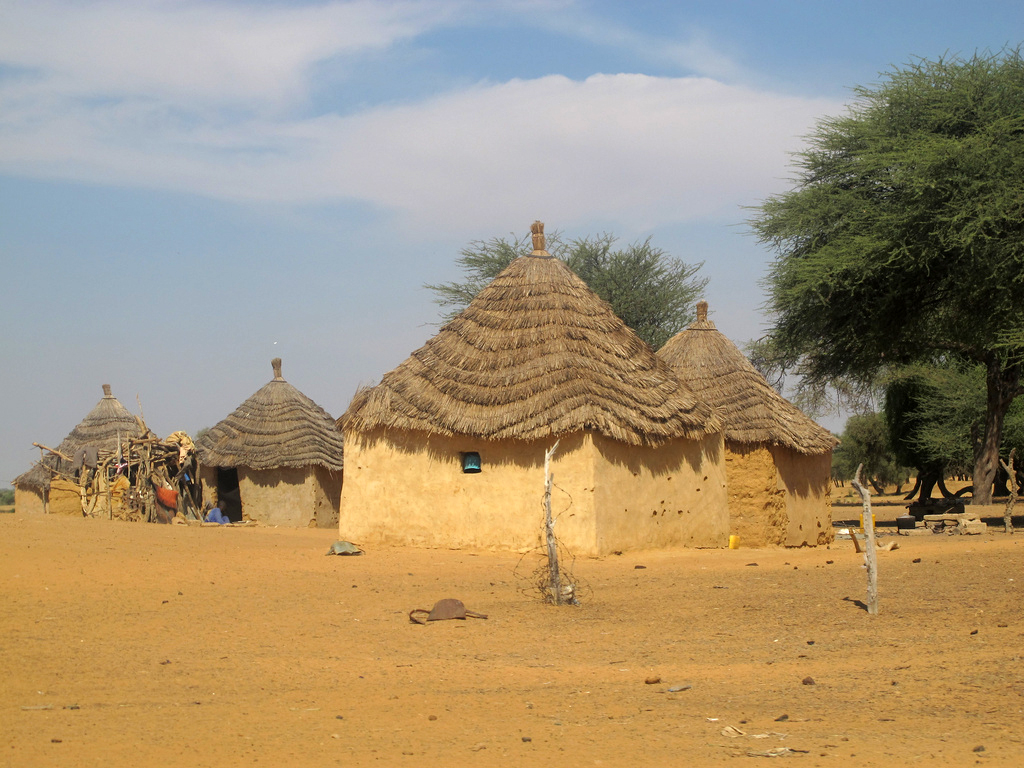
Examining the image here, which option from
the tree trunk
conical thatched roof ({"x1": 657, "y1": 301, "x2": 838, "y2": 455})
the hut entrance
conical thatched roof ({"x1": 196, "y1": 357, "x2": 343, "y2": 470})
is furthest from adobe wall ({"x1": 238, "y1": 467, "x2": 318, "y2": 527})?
the tree trunk

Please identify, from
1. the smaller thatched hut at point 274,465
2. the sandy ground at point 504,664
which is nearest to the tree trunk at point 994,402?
the sandy ground at point 504,664

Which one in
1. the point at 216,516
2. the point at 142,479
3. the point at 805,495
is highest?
the point at 142,479

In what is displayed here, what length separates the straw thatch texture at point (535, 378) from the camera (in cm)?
1161

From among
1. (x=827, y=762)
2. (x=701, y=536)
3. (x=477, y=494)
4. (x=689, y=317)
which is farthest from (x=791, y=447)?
(x=689, y=317)

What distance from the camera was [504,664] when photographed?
6371mm

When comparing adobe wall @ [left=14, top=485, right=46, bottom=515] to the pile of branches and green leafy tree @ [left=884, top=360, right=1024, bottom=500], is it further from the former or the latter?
green leafy tree @ [left=884, top=360, right=1024, bottom=500]

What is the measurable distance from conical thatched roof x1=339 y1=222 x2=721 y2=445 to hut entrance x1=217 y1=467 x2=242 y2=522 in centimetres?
848

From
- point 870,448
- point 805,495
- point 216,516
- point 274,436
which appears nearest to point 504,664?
point 805,495

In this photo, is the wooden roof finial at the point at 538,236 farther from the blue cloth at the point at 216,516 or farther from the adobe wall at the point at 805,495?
the blue cloth at the point at 216,516

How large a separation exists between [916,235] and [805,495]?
5.27 m

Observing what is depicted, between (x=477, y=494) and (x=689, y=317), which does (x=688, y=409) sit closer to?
(x=477, y=494)

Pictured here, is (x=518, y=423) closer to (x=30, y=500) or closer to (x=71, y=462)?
(x=71, y=462)

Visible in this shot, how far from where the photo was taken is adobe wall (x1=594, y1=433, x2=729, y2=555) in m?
11.5

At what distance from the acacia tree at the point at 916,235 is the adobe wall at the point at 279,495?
9994mm
